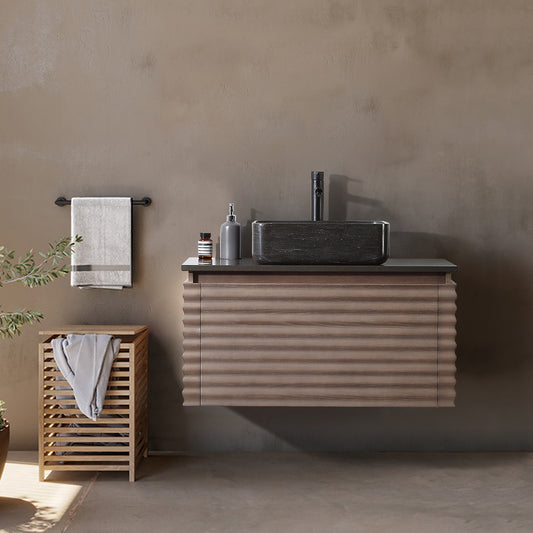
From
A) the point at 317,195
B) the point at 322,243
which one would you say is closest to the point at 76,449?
the point at 322,243

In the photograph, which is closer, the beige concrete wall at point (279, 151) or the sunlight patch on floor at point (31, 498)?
the sunlight patch on floor at point (31, 498)

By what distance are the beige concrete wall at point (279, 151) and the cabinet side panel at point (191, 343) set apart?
46cm

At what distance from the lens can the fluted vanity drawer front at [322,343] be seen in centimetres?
302

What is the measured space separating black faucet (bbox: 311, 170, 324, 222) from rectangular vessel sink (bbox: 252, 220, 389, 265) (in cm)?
24

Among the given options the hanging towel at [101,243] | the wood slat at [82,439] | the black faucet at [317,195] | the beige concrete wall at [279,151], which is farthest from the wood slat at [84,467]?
the black faucet at [317,195]

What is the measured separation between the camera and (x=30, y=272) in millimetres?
3113

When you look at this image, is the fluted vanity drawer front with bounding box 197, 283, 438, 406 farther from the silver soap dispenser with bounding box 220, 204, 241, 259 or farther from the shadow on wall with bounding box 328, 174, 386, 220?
the shadow on wall with bounding box 328, 174, 386, 220

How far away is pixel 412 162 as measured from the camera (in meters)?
3.42

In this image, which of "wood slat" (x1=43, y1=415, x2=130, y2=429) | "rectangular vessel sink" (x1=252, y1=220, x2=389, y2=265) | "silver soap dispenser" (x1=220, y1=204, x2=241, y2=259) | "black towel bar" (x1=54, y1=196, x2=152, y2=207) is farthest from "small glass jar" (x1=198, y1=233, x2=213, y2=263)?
"wood slat" (x1=43, y1=415, x2=130, y2=429)

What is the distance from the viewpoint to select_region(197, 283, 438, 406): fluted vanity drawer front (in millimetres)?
3023

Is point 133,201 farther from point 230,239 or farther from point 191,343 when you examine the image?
point 191,343

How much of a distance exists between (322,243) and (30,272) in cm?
134

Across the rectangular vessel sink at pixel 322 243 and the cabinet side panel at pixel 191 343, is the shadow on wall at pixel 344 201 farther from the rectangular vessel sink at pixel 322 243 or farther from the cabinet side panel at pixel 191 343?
the cabinet side panel at pixel 191 343

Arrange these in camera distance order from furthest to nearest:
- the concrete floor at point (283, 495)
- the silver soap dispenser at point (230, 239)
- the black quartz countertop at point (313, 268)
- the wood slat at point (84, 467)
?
the silver soap dispenser at point (230, 239), the wood slat at point (84, 467), the black quartz countertop at point (313, 268), the concrete floor at point (283, 495)
